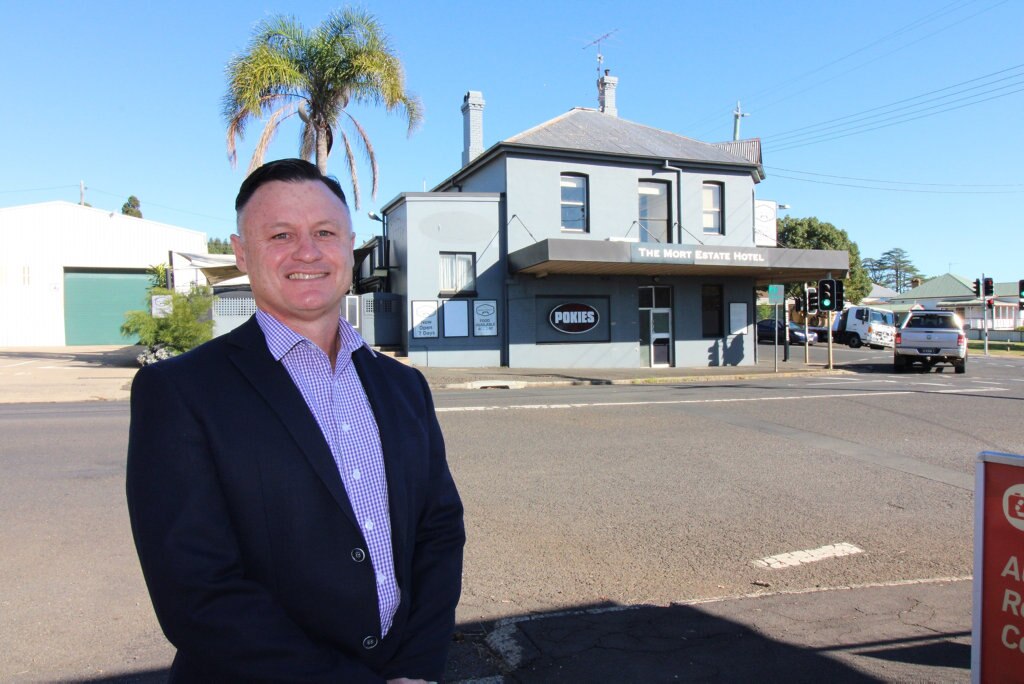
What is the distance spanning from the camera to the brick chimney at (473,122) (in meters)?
30.1

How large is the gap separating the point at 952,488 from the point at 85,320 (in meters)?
39.4

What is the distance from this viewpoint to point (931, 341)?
79.4ft

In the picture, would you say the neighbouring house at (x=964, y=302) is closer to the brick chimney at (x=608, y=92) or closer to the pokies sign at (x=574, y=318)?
the brick chimney at (x=608, y=92)

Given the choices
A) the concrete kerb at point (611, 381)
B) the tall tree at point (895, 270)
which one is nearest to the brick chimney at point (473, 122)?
the concrete kerb at point (611, 381)

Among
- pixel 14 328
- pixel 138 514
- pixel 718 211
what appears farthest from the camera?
pixel 14 328

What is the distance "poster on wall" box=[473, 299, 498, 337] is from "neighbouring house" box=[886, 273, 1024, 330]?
5787 centimetres

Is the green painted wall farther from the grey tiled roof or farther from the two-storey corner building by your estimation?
the grey tiled roof

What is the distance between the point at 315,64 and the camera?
20.0 m

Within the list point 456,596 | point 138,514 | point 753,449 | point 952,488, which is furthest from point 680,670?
point 753,449

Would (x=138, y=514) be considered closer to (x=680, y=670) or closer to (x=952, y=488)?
(x=680, y=670)

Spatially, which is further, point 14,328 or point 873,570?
point 14,328

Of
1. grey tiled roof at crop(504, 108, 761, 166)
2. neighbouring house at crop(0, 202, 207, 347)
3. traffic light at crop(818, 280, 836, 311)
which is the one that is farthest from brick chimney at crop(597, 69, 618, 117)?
neighbouring house at crop(0, 202, 207, 347)

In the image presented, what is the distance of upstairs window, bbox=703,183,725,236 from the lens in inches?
1035

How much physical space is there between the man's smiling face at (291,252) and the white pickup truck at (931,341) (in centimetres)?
2612
